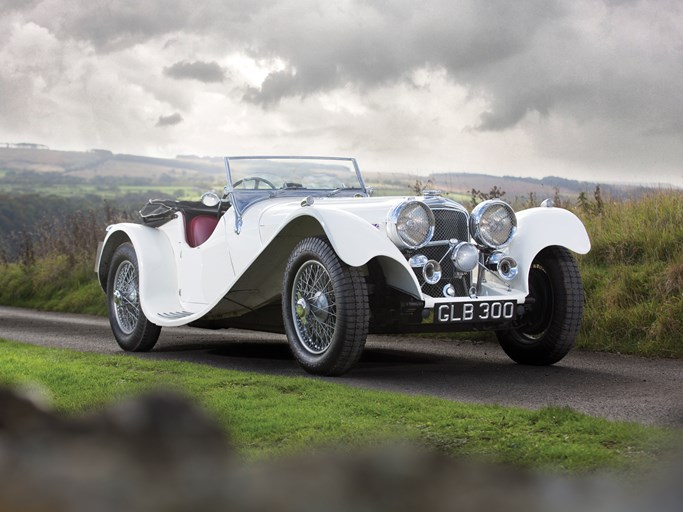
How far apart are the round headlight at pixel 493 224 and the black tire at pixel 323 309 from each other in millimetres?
1266

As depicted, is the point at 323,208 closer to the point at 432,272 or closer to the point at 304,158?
the point at 432,272

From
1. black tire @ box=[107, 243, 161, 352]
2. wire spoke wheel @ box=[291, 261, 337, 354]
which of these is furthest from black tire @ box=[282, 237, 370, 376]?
black tire @ box=[107, 243, 161, 352]

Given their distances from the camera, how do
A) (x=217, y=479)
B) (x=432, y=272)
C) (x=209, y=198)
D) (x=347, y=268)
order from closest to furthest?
1. (x=217, y=479)
2. (x=347, y=268)
3. (x=432, y=272)
4. (x=209, y=198)

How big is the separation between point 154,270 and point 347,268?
10.3 feet

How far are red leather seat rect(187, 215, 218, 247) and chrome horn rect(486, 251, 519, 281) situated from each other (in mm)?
3054

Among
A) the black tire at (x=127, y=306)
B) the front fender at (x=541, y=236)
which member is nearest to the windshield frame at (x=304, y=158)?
the black tire at (x=127, y=306)

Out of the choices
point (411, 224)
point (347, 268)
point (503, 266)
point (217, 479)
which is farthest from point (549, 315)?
point (217, 479)

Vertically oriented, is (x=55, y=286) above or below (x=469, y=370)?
below

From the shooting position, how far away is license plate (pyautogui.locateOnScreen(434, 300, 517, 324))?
6.62 meters

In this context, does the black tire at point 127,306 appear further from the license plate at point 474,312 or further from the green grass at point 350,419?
the license plate at point 474,312

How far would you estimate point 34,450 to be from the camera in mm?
541

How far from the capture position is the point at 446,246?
7.20 m

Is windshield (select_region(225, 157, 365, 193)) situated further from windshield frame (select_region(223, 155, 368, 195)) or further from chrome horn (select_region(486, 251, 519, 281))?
chrome horn (select_region(486, 251, 519, 281))

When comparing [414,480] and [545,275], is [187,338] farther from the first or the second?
[414,480]
